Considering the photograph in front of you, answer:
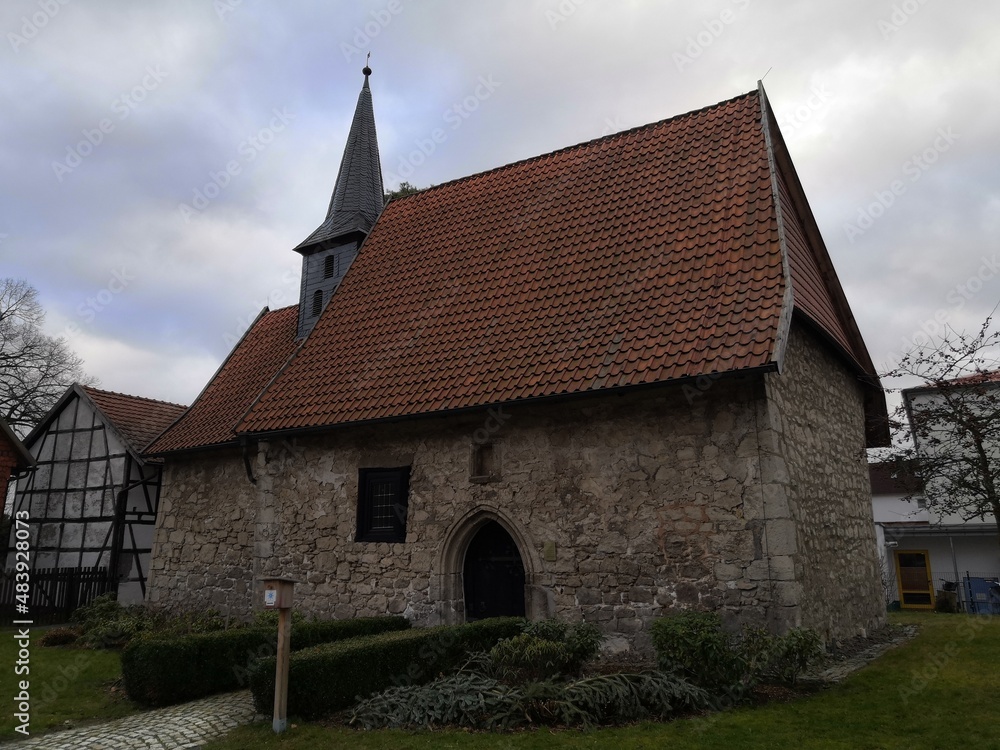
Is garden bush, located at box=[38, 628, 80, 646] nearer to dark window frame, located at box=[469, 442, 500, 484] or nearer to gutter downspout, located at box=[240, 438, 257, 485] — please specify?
gutter downspout, located at box=[240, 438, 257, 485]

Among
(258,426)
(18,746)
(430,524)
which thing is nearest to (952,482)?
(430,524)

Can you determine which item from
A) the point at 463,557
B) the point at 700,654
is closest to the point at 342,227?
the point at 463,557

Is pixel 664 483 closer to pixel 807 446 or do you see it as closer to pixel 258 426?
pixel 807 446

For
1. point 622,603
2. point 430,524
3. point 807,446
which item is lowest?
point 622,603

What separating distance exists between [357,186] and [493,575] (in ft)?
33.9

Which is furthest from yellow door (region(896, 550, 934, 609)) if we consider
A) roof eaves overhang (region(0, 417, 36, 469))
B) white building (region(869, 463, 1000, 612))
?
roof eaves overhang (region(0, 417, 36, 469))

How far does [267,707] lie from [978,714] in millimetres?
6297

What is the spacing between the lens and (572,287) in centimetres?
991

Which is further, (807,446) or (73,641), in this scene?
(73,641)

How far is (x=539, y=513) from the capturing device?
8891 millimetres

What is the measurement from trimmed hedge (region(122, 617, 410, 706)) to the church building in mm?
1592

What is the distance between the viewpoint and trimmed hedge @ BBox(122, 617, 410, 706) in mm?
7621

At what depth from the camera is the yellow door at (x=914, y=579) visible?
21875 mm

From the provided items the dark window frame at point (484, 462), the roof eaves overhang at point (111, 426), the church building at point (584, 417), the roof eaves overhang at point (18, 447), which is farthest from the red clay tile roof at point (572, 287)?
the roof eaves overhang at point (111, 426)
